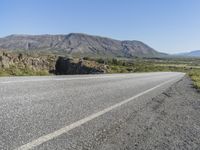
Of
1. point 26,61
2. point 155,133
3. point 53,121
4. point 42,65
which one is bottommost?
point 42,65

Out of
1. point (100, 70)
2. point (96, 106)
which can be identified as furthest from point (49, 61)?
point (96, 106)

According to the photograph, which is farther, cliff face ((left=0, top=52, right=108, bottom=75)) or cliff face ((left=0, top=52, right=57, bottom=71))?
cliff face ((left=0, top=52, right=108, bottom=75))

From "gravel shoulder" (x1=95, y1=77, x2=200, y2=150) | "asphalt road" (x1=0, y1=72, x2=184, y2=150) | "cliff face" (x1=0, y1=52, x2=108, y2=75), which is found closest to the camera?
"asphalt road" (x1=0, y1=72, x2=184, y2=150)

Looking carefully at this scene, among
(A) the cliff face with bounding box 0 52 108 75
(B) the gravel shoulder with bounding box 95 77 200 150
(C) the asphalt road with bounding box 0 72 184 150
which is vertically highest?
(C) the asphalt road with bounding box 0 72 184 150

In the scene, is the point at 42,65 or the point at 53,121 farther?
the point at 42,65

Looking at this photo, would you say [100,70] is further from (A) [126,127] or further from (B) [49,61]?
(A) [126,127]

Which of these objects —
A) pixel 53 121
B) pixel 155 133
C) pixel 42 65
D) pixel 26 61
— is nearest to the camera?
pixel 53 121

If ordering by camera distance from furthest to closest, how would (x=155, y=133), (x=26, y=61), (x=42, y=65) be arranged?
(x=42, y=65) → (x=26, y=61) → (x=155, y=133)

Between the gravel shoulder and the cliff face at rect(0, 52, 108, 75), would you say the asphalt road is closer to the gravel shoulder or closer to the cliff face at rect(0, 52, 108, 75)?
the gravel shoulder

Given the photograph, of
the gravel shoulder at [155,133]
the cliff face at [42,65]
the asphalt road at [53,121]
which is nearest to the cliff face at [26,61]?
the cliff face at [42,65]

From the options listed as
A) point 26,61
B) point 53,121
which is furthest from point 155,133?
point 26,61

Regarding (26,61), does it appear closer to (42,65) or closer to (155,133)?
(42,65)

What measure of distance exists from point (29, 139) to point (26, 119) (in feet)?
4.09

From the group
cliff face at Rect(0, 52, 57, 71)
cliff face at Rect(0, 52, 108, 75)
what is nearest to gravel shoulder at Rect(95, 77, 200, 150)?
cliff face at Rect(0, 52, 108, 75)
